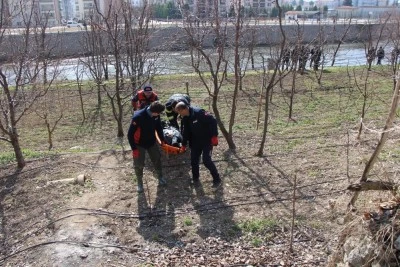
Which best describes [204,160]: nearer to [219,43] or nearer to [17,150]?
[219,43]

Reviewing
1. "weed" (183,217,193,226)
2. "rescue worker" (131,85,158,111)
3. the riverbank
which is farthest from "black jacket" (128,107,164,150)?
the riverbank

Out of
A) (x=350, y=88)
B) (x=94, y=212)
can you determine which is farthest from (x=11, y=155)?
(x=350, y=88)

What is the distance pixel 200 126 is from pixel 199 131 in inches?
3.2

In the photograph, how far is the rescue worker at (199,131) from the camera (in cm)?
575

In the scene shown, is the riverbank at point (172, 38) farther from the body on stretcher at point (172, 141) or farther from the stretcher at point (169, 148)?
the stretcher at point (169, 148)

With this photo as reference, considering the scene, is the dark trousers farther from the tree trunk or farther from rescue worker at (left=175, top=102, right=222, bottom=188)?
the tree trunk

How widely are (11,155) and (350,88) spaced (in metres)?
11.2

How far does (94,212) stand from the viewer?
541cm

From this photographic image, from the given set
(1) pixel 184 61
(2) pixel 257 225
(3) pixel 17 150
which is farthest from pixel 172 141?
(1) pixel 184 61

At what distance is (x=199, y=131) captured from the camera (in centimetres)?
582

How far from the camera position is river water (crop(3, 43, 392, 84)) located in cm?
1855

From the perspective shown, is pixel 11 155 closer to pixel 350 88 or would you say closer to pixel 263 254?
pixel 263 254

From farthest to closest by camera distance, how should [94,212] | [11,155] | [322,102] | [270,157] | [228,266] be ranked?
1. [322,102]
2. [11,155]
3. [270,157]
4. [94,212]
5. [228,266]

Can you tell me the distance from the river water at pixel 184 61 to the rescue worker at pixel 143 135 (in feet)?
29.6
